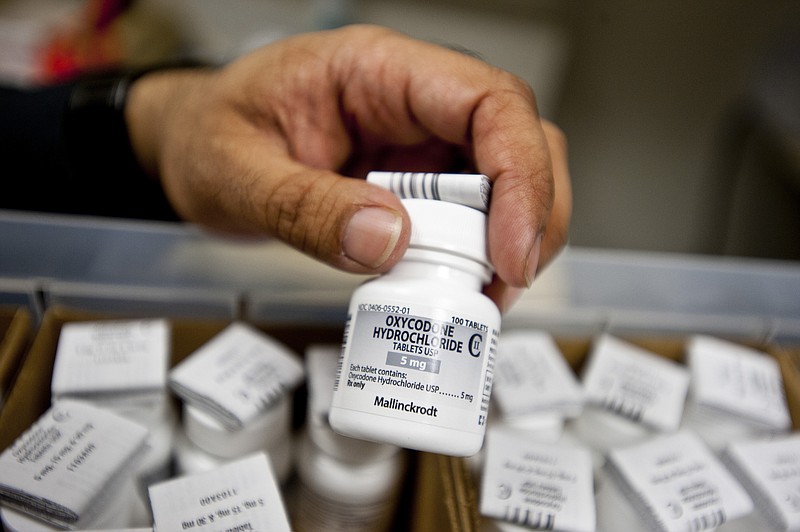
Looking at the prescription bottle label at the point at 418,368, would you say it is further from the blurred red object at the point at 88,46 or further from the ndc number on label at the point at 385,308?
the blurred red object at the point at 88,46

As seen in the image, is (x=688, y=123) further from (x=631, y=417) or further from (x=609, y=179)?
(x=631, y=417)

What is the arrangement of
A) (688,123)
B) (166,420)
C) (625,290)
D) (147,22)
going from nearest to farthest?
(166,420), (625,290), (147,22), (688,123)

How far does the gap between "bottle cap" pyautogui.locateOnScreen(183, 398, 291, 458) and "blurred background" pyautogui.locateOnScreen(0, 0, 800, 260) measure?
0.83 meters

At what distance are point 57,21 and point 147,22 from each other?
21 centimetres

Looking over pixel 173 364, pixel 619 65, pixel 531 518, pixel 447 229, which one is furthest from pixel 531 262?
pixel 619 65

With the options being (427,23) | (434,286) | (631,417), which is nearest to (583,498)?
(631,417)

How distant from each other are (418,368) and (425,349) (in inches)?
0.5

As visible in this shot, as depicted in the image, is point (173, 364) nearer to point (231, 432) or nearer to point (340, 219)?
point (231, 432)

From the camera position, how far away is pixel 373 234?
0.37 meters

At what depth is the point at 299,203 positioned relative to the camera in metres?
0.42

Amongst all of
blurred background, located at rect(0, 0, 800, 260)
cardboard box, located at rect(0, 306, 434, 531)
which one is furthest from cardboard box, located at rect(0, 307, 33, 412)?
blurred background, located at rect(0, 0, 800, 260)

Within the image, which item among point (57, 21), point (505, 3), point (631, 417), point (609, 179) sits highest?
point (505, 3)

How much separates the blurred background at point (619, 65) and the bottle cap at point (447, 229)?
78 centimetres

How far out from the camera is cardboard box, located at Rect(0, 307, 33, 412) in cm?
48
